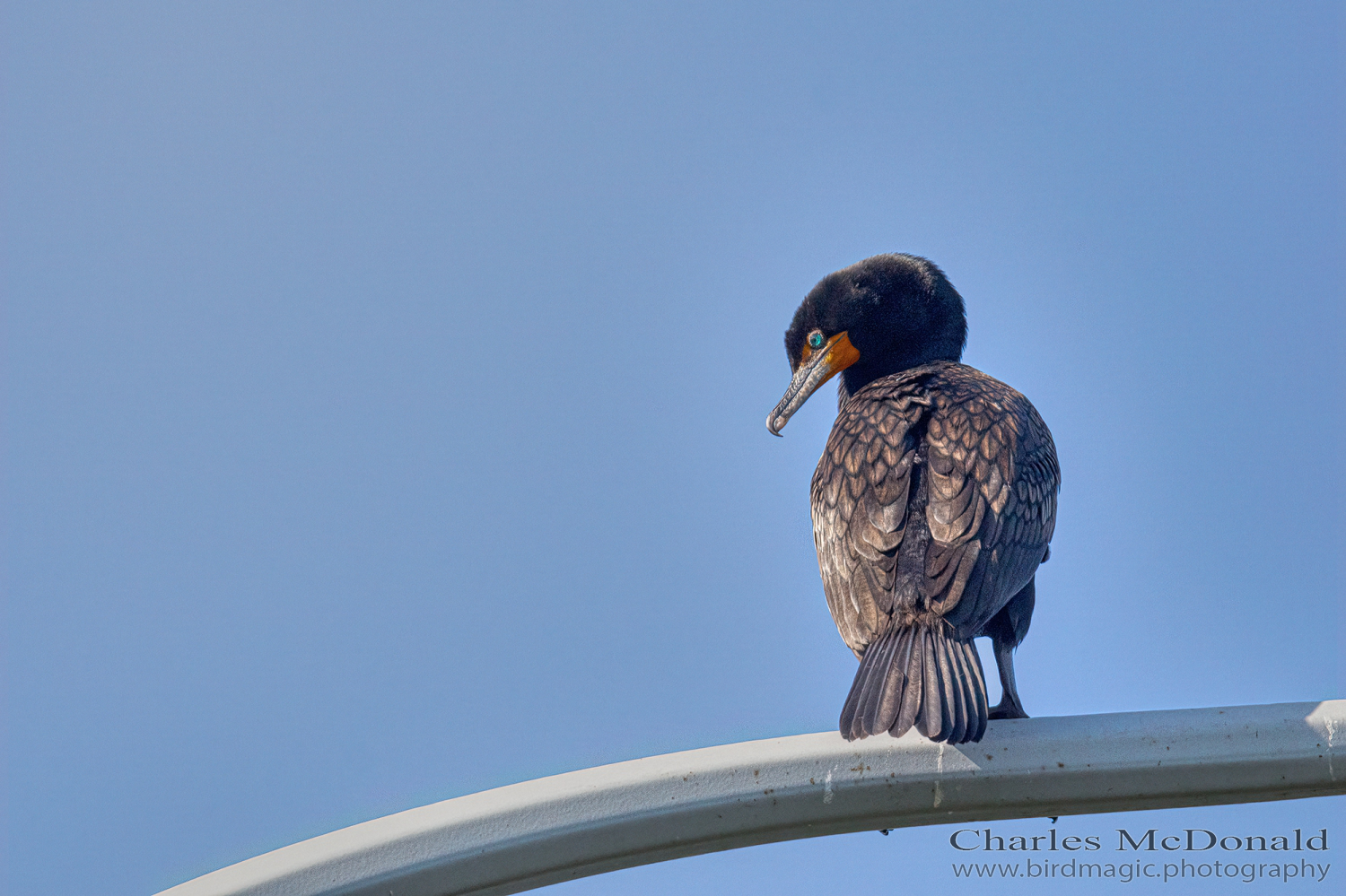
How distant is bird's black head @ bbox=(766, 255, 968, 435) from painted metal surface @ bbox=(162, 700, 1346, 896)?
9.87 ft

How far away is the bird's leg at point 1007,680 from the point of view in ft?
12.5

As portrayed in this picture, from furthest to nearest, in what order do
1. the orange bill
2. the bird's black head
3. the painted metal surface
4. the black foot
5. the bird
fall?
the bird's black head
the orange bill
the black foot
the bird
the painted metal surface

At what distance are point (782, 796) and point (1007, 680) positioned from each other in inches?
70.4

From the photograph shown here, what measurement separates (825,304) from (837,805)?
3.28m

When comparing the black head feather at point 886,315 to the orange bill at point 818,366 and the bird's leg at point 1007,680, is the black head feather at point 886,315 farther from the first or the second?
the bird's leg at point 1007,680

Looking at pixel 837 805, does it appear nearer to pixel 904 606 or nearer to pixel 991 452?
pixel 904 606

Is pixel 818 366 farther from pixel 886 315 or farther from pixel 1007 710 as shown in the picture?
pixel 1007 710

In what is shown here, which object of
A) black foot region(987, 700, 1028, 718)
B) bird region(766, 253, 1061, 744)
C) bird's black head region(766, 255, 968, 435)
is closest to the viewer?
bird region(766, 253, 1061, 744)

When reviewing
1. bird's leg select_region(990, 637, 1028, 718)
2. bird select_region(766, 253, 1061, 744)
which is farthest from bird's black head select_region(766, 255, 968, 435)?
bird's leg select_region(990, 637, 1028, 718)

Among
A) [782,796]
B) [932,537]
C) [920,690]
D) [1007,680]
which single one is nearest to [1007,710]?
[1007,680]

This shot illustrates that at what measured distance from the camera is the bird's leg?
12.5ft

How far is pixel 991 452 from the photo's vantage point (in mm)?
3693

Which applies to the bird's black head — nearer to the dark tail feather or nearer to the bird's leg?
the bird's leg

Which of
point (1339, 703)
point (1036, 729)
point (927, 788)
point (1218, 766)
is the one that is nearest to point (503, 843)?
point (927, 788)
